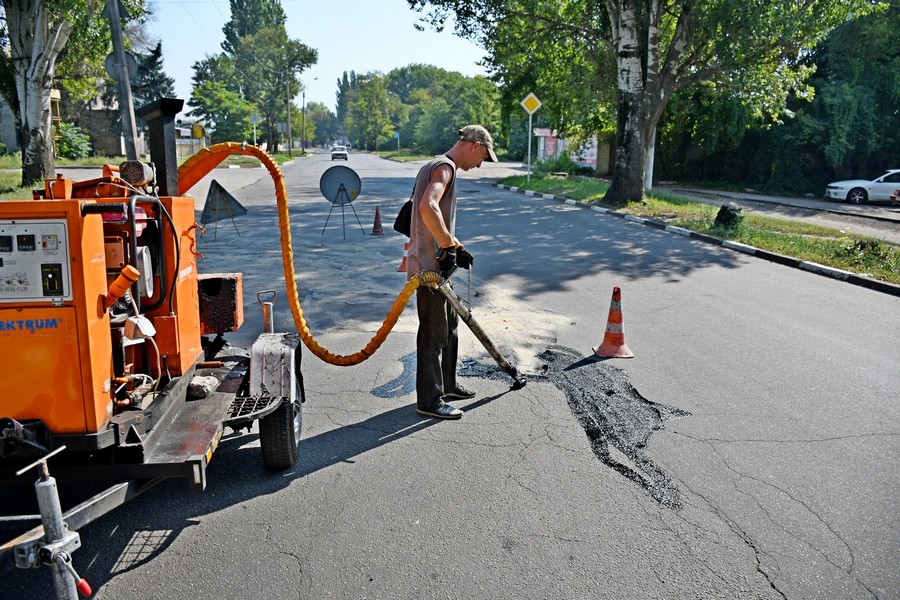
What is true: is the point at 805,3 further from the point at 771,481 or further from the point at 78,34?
the point at 78,34

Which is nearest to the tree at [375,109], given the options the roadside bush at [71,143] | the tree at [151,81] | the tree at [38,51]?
the tree at [151,81]

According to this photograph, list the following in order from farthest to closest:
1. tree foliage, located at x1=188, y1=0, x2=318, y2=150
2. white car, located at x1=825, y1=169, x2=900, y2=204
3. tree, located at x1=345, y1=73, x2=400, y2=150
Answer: tree, located at x1=345, y1=73, x2=400, y2=150 < tree foliage, located at x1=188, y1=0, x2=318, y2=150 < white car, located at x1=825, y1=169, x2=900, y2=204

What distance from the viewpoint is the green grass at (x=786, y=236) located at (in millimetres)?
11141

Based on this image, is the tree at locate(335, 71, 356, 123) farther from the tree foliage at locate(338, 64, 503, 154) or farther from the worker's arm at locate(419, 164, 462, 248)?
the worker's arm at locate(419, 164, 462, 248)

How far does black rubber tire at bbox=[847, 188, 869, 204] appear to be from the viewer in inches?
990

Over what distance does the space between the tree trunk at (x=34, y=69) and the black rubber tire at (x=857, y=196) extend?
26.1 metres

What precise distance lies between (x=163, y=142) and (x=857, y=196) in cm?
2711

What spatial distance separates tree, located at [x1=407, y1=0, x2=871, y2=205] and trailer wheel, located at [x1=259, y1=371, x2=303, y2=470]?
50.8 ft

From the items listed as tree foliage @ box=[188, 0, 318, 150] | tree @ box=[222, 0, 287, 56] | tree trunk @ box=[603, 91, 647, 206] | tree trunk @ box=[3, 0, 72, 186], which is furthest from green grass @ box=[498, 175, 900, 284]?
tree @ box=[222, 0, 287, 56]

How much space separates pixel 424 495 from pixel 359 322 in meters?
3.89

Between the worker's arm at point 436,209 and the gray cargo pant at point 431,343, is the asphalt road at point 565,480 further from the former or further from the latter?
the worker's arm at point 436,209

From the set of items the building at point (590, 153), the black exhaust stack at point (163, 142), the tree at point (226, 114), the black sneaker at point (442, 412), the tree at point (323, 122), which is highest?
the tree at point (323, 122)

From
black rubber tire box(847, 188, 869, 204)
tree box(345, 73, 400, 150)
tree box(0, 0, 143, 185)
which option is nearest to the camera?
tree box(0, 0, 143, 185)

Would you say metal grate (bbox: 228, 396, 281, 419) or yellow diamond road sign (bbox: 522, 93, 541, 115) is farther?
yellow diamond road sign (bbox: 522, 93, 541, 115)
